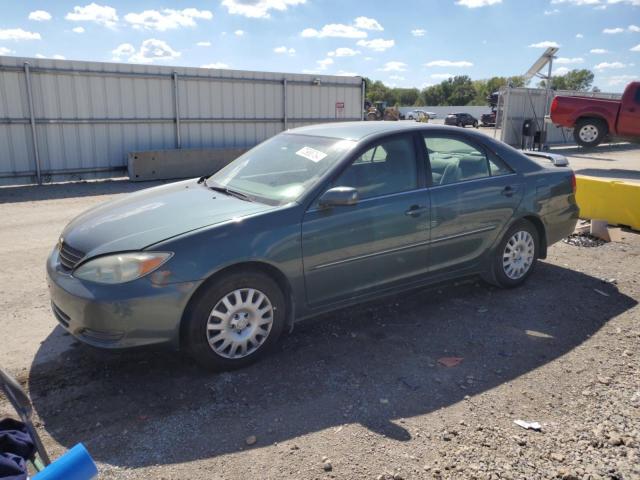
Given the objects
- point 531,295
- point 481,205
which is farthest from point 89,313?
point 531,295

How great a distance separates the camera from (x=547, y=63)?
72.5 ft

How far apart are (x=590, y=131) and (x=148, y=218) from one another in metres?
17.9

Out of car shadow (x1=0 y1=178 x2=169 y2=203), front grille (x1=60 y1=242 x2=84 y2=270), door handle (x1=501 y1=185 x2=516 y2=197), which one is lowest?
car shadow (x1=0 y1=178 x2=169 y2=203)

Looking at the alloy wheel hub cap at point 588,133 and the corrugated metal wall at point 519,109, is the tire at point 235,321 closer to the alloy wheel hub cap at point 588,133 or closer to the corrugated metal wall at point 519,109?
the alloy wheel hub cap at point 588,133

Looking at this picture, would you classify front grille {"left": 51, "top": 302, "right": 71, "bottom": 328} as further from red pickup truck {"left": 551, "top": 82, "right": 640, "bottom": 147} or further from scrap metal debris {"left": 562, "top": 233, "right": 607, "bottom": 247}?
red pickup truck {"left": 551, "top": 82, "right": 640, "bottom": 147}

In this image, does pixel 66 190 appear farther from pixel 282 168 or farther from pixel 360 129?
pixel 360 129

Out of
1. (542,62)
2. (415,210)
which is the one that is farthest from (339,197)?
(542,62)

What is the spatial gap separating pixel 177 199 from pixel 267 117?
11849 mm

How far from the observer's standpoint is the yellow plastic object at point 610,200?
7.52m

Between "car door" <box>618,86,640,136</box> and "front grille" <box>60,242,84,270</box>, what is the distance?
17755 mm

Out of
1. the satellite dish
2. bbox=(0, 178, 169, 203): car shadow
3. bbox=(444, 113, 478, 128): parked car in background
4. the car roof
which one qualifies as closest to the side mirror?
the car roof

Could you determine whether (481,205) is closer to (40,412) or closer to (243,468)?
(243,468)

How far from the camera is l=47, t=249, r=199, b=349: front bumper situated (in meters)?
3.23

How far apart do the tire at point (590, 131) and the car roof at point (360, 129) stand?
15352 mm
